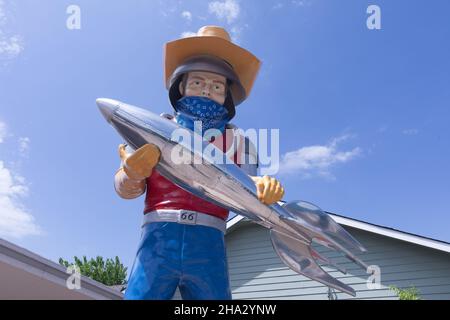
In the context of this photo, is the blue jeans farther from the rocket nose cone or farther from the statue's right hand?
the rocket nose cone

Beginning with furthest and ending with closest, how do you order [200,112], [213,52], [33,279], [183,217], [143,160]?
[33,279]
[213,52]
[200,112]
[183,217]
[143,160]

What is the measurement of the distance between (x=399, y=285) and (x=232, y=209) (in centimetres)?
489

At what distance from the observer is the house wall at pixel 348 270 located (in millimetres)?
6316

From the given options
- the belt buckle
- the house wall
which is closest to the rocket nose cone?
the belt buckle

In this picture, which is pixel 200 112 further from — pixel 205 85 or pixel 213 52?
pixel 213 52

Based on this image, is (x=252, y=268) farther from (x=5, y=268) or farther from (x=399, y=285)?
(x=5, y=268)

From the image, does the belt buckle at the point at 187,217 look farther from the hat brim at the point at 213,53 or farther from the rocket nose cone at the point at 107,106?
the hat brim at the point at 213,53

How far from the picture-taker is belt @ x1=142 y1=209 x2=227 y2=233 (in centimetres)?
268

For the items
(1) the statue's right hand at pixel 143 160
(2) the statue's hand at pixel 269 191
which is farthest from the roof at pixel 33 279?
(2) the statue's hand at pixel 269 191

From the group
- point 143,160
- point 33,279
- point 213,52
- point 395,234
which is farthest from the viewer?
point 395,234

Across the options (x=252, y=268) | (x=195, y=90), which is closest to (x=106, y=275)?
(x=252, y=268)

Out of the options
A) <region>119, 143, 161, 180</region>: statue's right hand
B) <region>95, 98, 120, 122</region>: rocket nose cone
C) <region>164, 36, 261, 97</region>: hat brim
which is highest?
<region>164, 36, 261, 97</region>: hat brim

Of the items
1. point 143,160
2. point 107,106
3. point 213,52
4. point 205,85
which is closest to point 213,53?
point 213,52

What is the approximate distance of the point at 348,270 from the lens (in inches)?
267
